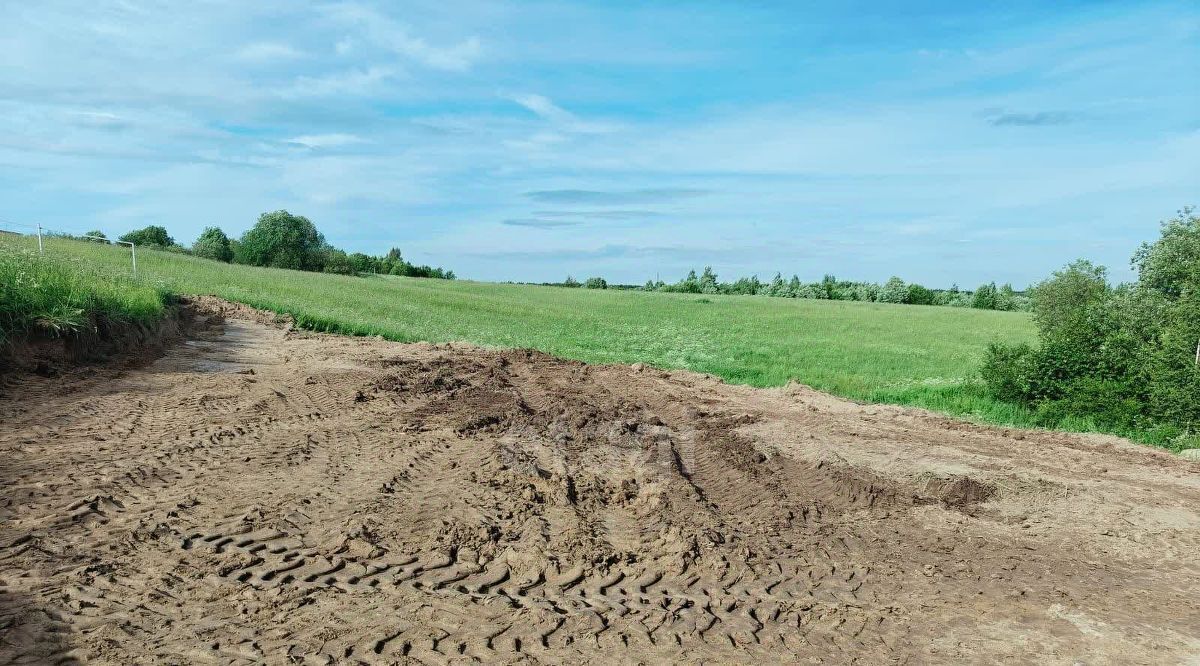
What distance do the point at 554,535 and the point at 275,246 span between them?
71.4 metres

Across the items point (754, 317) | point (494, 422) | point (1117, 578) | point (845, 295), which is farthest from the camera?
point (845, 295)

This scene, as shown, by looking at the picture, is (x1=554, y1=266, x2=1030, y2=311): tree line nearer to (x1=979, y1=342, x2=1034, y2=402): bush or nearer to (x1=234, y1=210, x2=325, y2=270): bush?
(x1=234, y1=210, x2=325, y2=270): bush

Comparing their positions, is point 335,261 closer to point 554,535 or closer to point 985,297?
point 985,297

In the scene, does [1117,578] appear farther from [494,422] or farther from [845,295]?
[845,295]

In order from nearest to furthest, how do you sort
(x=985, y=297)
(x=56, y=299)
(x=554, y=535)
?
(x=554, y=535)
(x=56, y=299)
(x=985, y=297)

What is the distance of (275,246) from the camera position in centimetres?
7044

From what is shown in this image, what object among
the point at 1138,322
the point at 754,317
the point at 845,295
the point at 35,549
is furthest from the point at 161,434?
the point at 845,295

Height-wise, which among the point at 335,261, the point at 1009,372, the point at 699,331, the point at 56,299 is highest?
the point at 335,261

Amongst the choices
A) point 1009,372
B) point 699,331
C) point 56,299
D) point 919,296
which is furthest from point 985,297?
point 56,299

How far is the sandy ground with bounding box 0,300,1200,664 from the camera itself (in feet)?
14.7

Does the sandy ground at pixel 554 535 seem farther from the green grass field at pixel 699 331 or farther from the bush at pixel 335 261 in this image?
the bush at pixel 335 261

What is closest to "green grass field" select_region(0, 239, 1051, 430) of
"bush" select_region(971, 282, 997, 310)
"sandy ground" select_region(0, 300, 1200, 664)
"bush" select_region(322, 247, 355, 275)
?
"sandy ground" select_region(0, 300, 1200, 664)

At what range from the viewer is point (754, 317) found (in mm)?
39438

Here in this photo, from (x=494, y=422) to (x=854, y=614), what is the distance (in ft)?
18.1
